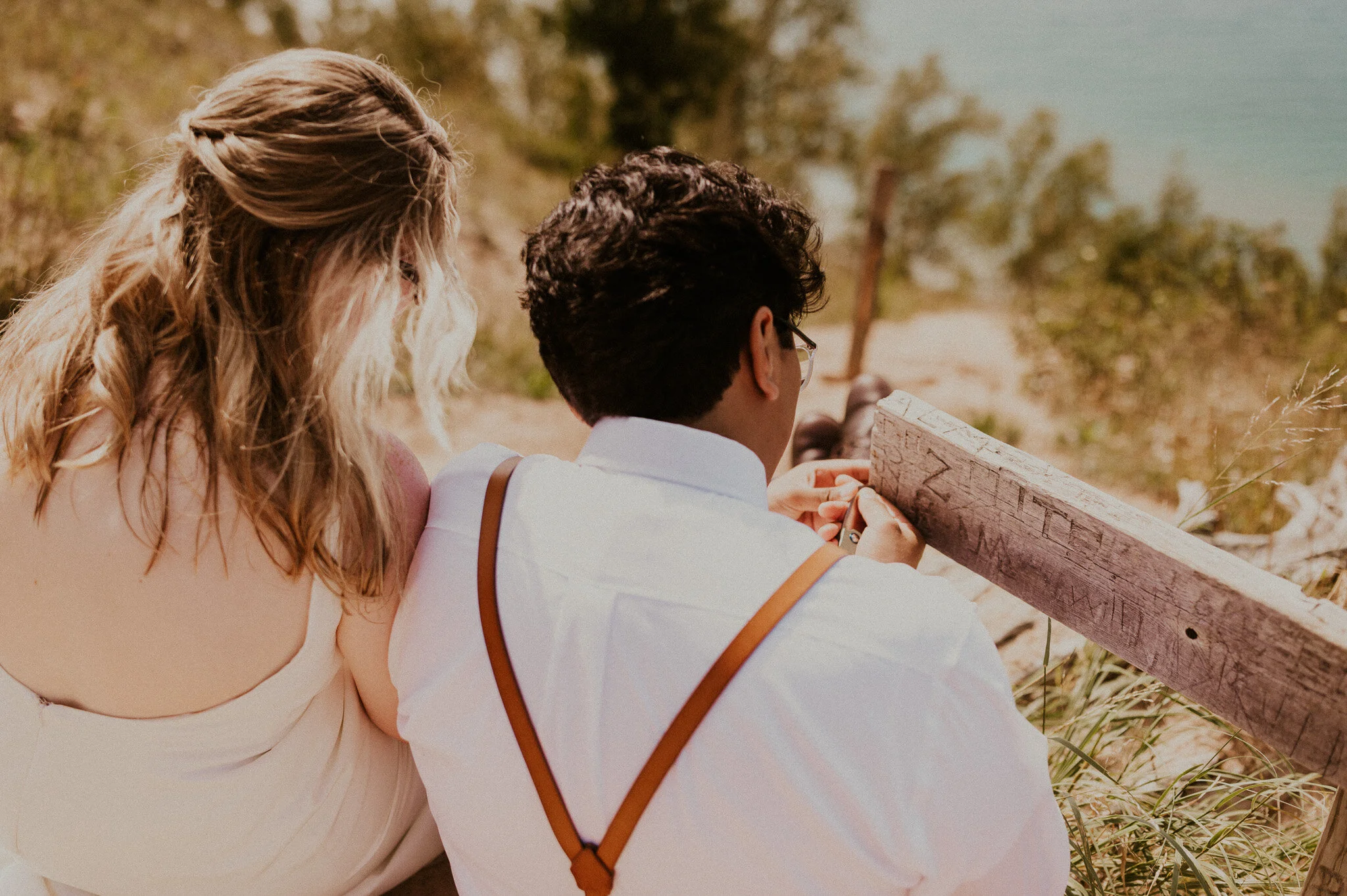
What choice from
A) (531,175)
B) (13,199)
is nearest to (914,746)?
(13,199)

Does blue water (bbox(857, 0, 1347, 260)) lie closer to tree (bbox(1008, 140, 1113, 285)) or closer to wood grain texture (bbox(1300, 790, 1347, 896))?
tree (bbox(1008, 140, 1113, 285))

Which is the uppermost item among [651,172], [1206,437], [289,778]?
[651,172]

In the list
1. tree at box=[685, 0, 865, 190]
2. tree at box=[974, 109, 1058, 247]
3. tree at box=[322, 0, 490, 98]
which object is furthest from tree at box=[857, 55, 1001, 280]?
tree at box=[322, 0, 490, 98]

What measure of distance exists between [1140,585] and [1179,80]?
96.4 feet

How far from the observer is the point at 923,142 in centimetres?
2220

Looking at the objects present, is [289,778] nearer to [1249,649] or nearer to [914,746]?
[914,746]

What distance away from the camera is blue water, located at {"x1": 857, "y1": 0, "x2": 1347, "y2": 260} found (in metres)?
19.0

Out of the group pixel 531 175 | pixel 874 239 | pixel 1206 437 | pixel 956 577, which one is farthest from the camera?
pixel 531 175

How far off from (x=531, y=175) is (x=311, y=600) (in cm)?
1486

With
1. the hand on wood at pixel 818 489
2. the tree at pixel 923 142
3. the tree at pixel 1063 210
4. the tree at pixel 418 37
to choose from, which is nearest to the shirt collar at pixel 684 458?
the hand on wood at pixel 818 489

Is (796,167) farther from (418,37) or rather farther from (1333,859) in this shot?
(1333,859)

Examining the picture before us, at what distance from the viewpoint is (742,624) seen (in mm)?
1098

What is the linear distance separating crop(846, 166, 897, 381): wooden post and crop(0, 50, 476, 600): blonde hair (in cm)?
572

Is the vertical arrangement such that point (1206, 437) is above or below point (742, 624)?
below
